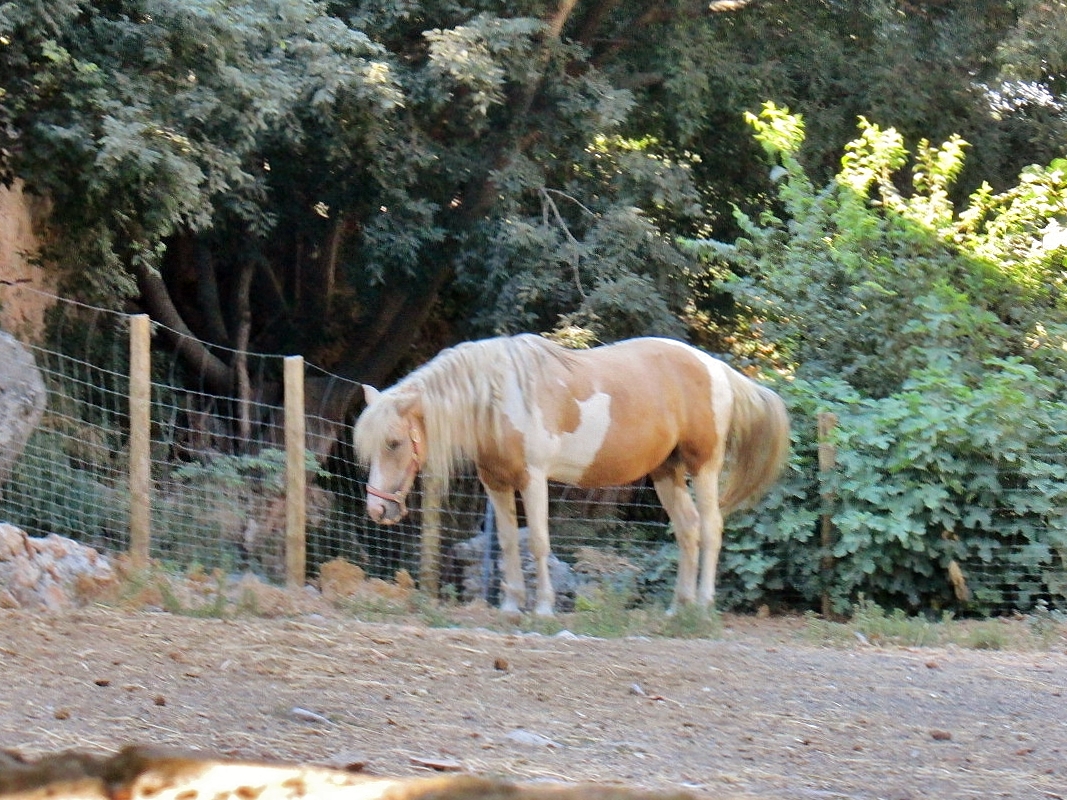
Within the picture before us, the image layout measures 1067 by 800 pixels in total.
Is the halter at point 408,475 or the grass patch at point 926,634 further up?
the halter at point 408,475

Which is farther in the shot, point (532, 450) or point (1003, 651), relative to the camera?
point (532, 450)

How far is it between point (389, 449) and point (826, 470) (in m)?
3.47

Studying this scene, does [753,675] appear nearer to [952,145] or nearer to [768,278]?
[768,278]

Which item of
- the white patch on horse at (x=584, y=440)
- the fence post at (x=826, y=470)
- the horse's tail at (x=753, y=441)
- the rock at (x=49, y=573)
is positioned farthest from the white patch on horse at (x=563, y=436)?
the rock at (x=49, y=573)

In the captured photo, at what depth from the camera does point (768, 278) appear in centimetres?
1048

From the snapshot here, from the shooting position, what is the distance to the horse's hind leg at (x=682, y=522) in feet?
25.3

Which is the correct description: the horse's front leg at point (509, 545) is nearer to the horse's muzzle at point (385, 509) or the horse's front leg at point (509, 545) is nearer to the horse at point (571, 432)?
the horse at point (571, 432)

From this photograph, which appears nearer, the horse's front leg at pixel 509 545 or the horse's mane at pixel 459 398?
the horse's mane at pixel 459 398

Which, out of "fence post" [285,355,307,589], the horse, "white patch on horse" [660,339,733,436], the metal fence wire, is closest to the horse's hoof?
the horse

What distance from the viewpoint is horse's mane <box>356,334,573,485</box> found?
265 inches

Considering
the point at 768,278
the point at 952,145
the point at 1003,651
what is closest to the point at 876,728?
the point at 1003,651

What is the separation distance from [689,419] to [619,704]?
11.8 feet

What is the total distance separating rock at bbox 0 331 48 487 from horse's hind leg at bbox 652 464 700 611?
3.81 metres

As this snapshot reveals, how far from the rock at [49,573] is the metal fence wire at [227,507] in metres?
0.99
